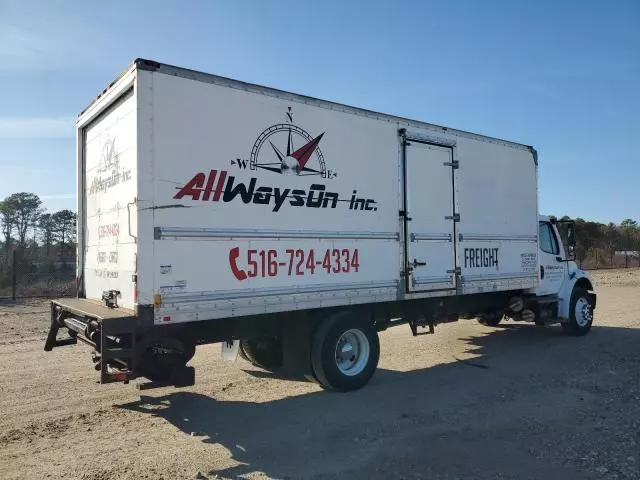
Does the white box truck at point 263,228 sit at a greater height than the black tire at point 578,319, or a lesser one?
greater

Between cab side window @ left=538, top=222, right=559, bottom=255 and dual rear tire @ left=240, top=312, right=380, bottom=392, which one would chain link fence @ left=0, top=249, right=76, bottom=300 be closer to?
dual rear tire @ left=240, top=312, right=380, bottom=392

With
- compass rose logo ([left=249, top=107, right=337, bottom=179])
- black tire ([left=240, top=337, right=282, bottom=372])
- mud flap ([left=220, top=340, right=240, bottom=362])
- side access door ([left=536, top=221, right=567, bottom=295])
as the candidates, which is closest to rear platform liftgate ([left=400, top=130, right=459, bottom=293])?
compass rose logo ([left=249, top=107, right=337, bottom=179])

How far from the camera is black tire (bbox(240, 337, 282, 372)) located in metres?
7.59

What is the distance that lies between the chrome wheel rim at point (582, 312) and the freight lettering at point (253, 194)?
20.8 feet

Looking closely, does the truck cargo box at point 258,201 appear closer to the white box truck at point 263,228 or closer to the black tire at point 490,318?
the white box truck at point 263,228

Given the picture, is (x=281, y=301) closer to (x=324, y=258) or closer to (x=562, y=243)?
(x=324, y=258)

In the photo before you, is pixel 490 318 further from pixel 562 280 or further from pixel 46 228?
pixel 46 228

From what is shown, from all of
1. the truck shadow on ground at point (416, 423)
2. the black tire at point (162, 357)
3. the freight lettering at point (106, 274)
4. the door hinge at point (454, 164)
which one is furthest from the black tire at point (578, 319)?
the freight lettering at point (106, 274)

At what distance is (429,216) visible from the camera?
8242 millimetres

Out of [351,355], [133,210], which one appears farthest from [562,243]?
[133,210]

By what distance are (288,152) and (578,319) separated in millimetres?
7734

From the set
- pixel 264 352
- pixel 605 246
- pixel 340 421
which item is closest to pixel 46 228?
pixel 264 352

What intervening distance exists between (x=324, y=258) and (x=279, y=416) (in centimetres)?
202

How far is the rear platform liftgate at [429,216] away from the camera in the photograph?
797 cm
